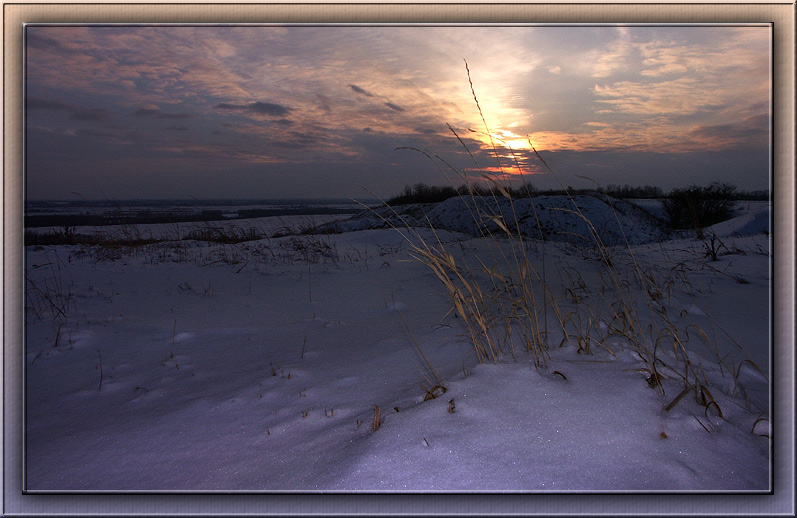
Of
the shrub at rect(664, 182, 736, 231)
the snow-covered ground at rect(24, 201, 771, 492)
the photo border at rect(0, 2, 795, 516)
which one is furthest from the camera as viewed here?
the shrub at rect(664, 182, 736, 231)

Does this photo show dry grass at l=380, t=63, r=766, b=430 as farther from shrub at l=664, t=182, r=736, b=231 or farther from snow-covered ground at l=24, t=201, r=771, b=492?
shrub at l=664, t=182, r=736, b=231

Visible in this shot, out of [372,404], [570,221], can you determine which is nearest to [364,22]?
[372,404]

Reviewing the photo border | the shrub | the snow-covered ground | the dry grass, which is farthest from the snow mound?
the photo border

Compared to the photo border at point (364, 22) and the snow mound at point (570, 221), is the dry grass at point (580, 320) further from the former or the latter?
the snow mound at point (570, 221)

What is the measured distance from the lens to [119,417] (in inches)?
63.5

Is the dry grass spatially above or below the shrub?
below

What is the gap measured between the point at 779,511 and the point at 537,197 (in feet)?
28.0

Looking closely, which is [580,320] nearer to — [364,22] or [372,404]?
[372,404]

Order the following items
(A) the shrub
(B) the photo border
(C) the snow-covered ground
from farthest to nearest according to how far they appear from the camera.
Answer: (A) the shrub → (B) the photo border → (C) the snow-covered ground

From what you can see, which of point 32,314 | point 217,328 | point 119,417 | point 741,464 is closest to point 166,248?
point 32,314

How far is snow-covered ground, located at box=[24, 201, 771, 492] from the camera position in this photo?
1118mm

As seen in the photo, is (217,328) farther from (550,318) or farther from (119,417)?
(550,318)

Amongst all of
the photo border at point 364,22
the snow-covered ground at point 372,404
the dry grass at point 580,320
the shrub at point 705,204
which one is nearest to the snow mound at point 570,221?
the shrub at point 705,204

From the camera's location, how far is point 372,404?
1.54m
